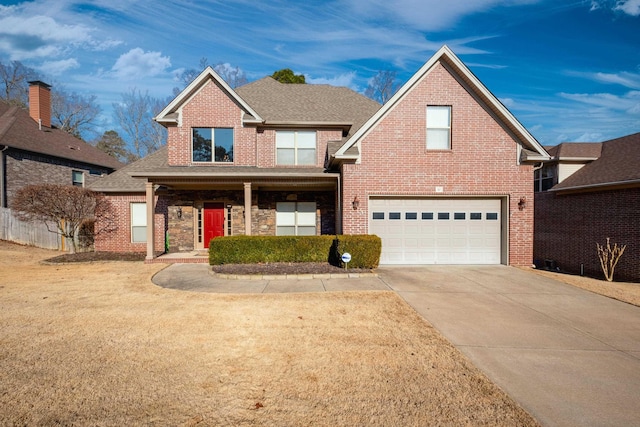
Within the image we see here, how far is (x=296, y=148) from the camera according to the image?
14.7 metres

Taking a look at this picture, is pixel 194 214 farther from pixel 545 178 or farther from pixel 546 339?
pixel 545 178

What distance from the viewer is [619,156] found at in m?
13.7

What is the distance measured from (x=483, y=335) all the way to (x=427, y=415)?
2753mm

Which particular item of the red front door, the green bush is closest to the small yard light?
the green bush

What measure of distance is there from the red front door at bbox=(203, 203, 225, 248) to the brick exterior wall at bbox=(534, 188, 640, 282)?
1598cm

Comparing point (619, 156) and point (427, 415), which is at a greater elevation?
point (619, 156)

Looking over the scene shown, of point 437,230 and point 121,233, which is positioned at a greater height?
point 437,230

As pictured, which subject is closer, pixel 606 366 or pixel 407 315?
pixel 606 366

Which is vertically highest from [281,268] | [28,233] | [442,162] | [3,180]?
[442,162]

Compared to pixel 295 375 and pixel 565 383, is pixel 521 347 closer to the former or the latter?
pixel 565 383

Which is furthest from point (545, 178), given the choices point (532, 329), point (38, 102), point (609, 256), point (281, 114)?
point (38, 102)

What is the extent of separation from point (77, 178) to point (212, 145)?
16117mm

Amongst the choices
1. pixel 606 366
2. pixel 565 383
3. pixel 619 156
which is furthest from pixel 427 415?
pixel 619 156

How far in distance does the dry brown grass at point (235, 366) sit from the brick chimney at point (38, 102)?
72.4 feet
